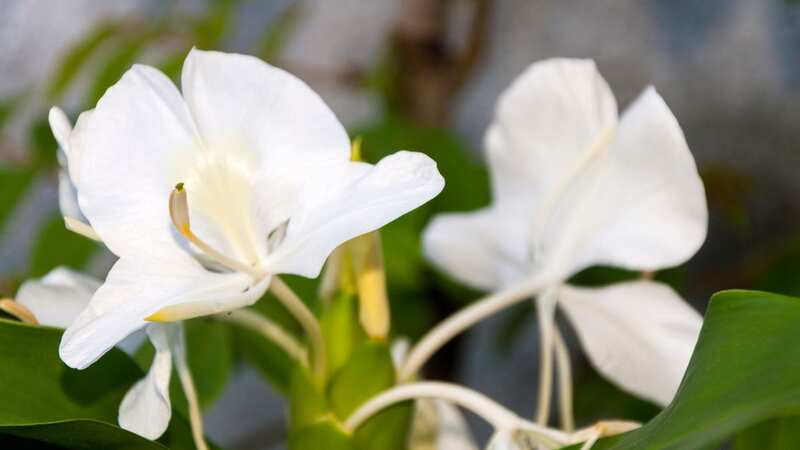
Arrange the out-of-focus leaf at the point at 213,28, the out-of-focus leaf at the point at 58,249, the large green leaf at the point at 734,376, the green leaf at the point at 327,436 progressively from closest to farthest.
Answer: the large green leaf at the point at 734,376, the green leaf at the point at 327,436, the out-of-focus leaf at the point at 58,249, the out-of-focus leaf at the point at 213,28

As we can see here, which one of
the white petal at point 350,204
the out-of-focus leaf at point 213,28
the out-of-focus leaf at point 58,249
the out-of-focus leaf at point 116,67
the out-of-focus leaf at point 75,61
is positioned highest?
the white petal at point 350,204

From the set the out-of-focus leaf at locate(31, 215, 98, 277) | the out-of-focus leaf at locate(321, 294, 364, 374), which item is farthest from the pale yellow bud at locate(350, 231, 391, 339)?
the out-of-focus leaf at locate(31, 215, 98, 277)

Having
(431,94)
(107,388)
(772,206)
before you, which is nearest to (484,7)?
(431,94)

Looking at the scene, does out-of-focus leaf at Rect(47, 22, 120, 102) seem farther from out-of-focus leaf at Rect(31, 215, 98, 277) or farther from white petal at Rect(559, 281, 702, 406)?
white petal at Rect(559, 281, 702, 406)

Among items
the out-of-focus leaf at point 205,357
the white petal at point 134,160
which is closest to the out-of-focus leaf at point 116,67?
the out-of-focus leaf at point 205,357

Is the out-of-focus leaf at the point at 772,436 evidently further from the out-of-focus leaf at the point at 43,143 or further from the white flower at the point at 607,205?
the out-of-focus leaf at the point at 43,143

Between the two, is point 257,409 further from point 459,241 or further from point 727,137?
point 459,241

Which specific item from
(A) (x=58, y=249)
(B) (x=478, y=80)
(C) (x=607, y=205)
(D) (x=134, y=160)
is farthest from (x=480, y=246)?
(B) (x=478, y=80)
